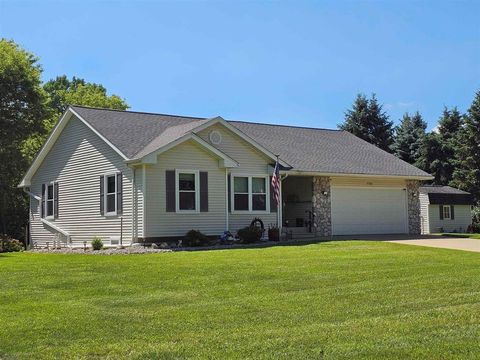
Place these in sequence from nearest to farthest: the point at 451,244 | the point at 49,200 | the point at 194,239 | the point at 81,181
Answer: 1. the point at 194,239
2. the point at 451,244
3. the point at 81,181
4. the point at 49,200

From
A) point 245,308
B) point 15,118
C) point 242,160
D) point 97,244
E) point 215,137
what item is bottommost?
point 245,308

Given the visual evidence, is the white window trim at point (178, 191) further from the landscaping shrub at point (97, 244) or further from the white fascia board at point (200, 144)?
the landscaping shrub at point (97, 244)

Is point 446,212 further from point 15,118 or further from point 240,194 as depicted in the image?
point 15,118

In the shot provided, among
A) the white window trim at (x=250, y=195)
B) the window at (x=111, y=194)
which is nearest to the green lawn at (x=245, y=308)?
the window at (x=111, y=194)

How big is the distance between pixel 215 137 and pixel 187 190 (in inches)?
96.6

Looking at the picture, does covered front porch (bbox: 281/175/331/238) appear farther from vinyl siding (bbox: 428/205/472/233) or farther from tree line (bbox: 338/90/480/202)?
tree line (bbox: 338/90/480/202)

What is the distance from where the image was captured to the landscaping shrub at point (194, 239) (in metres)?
19.4

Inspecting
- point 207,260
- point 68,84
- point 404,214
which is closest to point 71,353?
point 207,260

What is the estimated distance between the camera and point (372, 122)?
47.5 metres

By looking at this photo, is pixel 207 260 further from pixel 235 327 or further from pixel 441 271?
pixel 235 327

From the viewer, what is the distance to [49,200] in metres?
25.5

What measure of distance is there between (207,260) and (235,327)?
7120mm

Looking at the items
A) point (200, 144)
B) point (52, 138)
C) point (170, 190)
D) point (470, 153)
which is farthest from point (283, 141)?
point (470, 153)

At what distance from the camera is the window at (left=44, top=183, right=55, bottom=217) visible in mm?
25312
